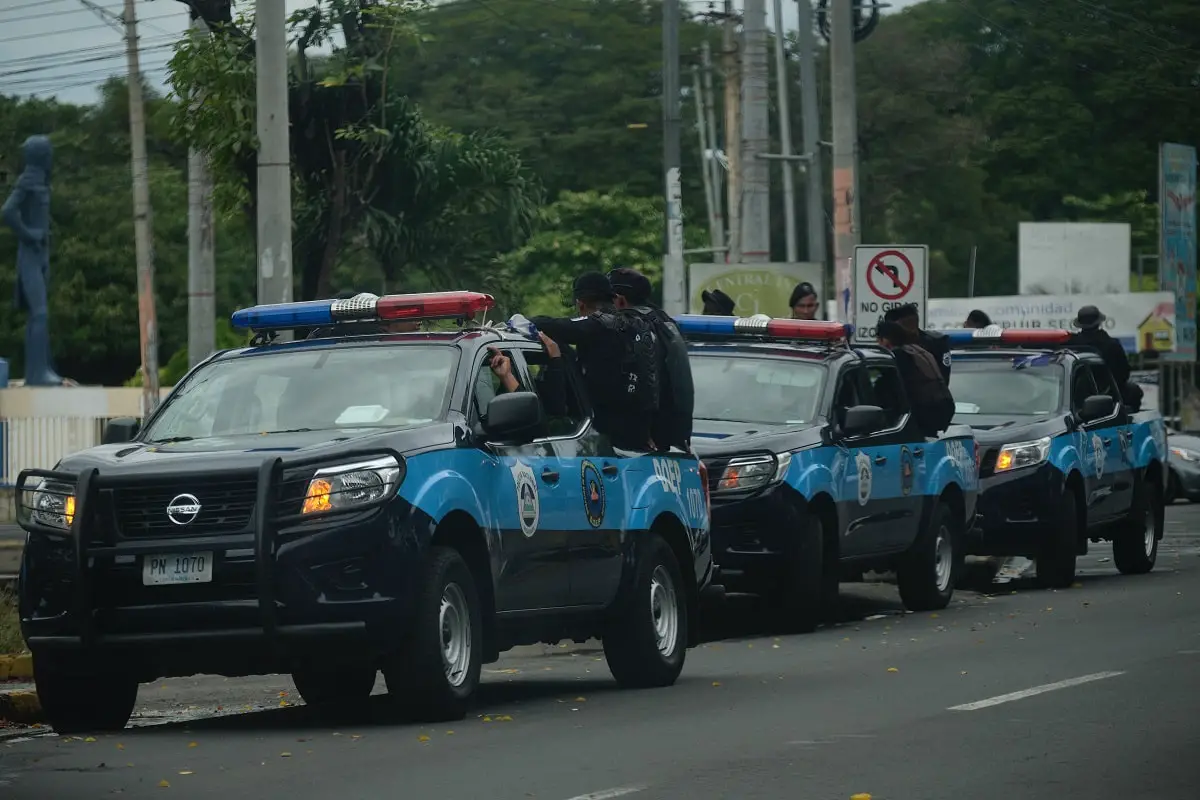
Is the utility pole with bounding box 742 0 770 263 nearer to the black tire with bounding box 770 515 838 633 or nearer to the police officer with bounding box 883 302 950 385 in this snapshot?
the police officer with bounding box 883 302 950 385

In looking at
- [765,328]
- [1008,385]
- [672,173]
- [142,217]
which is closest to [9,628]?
[765,328]

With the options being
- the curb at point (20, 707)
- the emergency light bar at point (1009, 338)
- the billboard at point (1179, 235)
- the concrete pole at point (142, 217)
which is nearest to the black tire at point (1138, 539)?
the emergency light bar at point (1009, 338)

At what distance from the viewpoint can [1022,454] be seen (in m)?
19.0

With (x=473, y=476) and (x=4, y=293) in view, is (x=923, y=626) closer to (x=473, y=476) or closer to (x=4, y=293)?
(x=473, y=476)

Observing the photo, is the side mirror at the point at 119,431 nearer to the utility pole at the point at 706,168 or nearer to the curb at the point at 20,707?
the curb at the point at 20,707

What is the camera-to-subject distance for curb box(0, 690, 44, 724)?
11.1 metres

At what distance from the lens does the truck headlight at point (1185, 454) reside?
3422 centimetres

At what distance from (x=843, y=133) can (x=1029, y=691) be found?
15.0m

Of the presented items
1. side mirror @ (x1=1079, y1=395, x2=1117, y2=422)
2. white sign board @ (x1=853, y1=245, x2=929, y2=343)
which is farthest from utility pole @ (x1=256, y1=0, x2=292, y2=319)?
white sign board @ (x1=853, y1=245, x2=929, y2=343)

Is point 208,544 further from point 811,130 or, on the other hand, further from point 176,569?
point 811,130

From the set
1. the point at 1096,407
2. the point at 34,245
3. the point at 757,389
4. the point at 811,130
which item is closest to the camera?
the point at 757,389

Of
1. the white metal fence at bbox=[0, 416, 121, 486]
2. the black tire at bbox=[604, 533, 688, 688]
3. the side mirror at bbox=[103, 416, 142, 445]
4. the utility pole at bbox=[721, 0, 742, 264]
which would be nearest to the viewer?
the side mirror at bbox=[103, 416, 142, 445]

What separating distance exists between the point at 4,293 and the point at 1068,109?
29.4 metres

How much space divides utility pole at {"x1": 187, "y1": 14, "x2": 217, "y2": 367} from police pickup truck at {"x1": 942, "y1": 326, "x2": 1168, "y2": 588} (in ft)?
44.0
